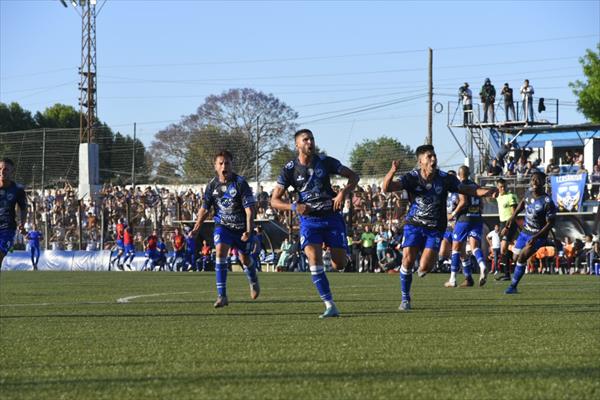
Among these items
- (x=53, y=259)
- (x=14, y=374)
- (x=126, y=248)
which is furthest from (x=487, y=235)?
(x=14, y=374)

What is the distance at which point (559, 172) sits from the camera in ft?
124

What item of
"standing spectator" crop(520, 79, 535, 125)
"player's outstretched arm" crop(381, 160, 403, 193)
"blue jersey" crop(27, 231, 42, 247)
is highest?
"standing spectator" crop(520, 79, 535, 125)

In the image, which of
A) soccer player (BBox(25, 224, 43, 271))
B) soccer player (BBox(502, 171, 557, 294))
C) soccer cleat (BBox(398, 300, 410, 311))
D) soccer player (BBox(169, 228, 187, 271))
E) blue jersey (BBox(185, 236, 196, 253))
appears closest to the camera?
soccer cleat (BBox(398, 300, 410, 311))

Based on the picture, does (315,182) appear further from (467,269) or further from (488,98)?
(488,98)

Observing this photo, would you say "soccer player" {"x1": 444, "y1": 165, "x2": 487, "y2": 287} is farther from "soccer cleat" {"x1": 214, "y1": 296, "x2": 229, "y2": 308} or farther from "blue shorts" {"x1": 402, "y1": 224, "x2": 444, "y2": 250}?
"soccer cleat" {"x1": 214, "y1": 296, "x2": 229, "y2": 308}

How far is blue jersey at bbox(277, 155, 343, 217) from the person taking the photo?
454 inches

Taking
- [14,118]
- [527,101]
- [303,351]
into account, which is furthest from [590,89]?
[14,118]

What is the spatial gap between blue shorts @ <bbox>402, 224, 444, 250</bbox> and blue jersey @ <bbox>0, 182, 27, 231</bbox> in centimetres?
553

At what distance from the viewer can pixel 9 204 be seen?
14.6 metres

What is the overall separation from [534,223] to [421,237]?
458 cm

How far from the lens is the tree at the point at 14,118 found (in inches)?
3644

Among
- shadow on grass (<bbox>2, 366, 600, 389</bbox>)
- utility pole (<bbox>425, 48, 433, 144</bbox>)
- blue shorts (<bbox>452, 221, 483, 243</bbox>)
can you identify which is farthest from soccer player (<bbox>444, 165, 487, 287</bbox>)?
utility pole (<bbox>425, 48, 433, 144</bbox>)

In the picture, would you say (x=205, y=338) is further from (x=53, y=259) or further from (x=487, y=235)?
(x=53, y=259)

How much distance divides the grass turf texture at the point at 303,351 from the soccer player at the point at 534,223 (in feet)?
9.37
